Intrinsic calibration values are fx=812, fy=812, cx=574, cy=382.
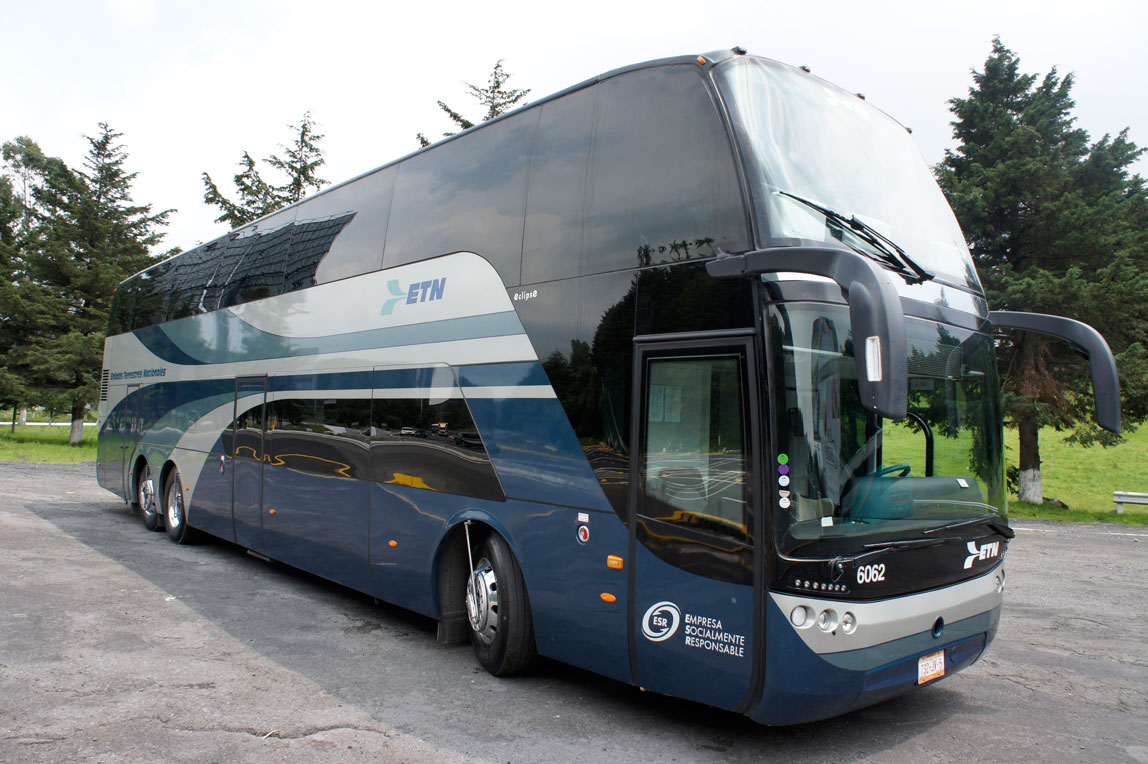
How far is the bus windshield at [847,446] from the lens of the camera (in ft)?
13.1

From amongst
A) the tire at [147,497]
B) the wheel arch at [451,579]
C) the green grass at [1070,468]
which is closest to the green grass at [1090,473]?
the green grass at [1070,468]

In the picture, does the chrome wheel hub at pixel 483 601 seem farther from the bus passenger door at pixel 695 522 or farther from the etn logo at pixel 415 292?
the etn logo at pixel 415 292

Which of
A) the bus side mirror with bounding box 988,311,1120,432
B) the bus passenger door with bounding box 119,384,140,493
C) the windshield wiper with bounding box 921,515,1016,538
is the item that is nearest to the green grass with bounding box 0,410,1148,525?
the bus side mirror with bounding box 988,311,1120,432

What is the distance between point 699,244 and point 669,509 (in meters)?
1.47

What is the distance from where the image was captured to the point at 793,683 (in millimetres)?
3973

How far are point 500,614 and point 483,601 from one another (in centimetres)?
28

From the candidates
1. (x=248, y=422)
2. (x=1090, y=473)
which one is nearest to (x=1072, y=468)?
(x=1090, y=473)

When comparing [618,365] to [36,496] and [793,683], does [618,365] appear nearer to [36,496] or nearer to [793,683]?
[793,683]

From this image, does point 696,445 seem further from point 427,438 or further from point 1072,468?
point 1072,468

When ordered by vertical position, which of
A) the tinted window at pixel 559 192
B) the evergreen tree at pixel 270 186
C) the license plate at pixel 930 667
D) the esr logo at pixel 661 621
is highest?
the evergreen tree at pixel 270 186

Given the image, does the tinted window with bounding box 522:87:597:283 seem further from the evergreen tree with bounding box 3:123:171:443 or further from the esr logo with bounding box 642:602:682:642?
the evergreen tree with bounding box 3:123:171:443

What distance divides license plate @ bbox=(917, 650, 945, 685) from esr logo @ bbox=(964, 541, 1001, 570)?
54 cm

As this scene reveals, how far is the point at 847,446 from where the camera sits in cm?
411

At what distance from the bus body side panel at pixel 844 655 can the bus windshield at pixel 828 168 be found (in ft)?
6.35
